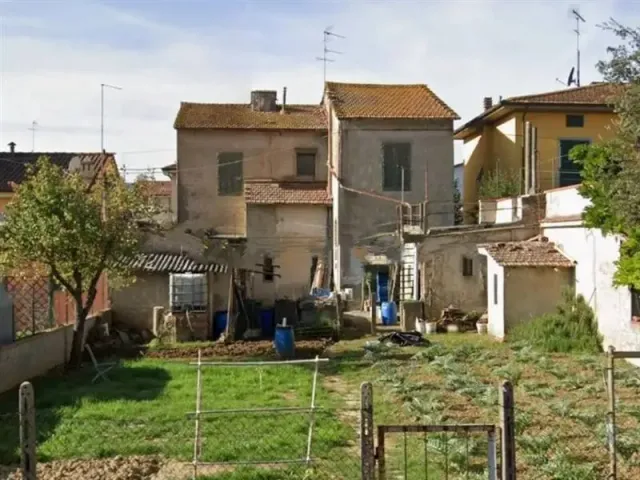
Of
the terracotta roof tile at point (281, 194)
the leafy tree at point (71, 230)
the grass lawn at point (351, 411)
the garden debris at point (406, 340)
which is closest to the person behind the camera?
the grass lawn at point (351, 411)

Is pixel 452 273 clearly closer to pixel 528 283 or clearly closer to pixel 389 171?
pixel 528 283

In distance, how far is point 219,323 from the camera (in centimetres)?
2767

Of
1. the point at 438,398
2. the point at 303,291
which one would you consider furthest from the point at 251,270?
the point at 438,398

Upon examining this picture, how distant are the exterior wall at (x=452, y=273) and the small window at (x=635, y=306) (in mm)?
7858

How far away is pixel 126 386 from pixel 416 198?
1881 cm

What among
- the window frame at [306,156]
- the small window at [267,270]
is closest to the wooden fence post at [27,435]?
the small window at [267,270]

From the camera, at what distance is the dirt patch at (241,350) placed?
2291cm

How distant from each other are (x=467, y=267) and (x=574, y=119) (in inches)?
388

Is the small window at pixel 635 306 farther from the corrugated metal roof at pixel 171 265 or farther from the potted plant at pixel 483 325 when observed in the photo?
the corrugated metal roof at pixel 171 265

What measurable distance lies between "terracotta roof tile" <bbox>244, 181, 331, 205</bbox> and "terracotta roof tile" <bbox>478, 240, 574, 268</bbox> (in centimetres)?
1056

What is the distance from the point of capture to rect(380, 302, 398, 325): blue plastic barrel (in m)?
29.4

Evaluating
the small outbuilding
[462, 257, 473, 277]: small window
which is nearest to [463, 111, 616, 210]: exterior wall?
[462, 257, 473, 277]: small window

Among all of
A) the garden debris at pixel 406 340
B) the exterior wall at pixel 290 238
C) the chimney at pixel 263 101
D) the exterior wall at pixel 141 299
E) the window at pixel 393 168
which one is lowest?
the garden debris at pixel 406 340

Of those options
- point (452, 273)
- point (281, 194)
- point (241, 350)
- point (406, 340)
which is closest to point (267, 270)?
point (281, 194)
